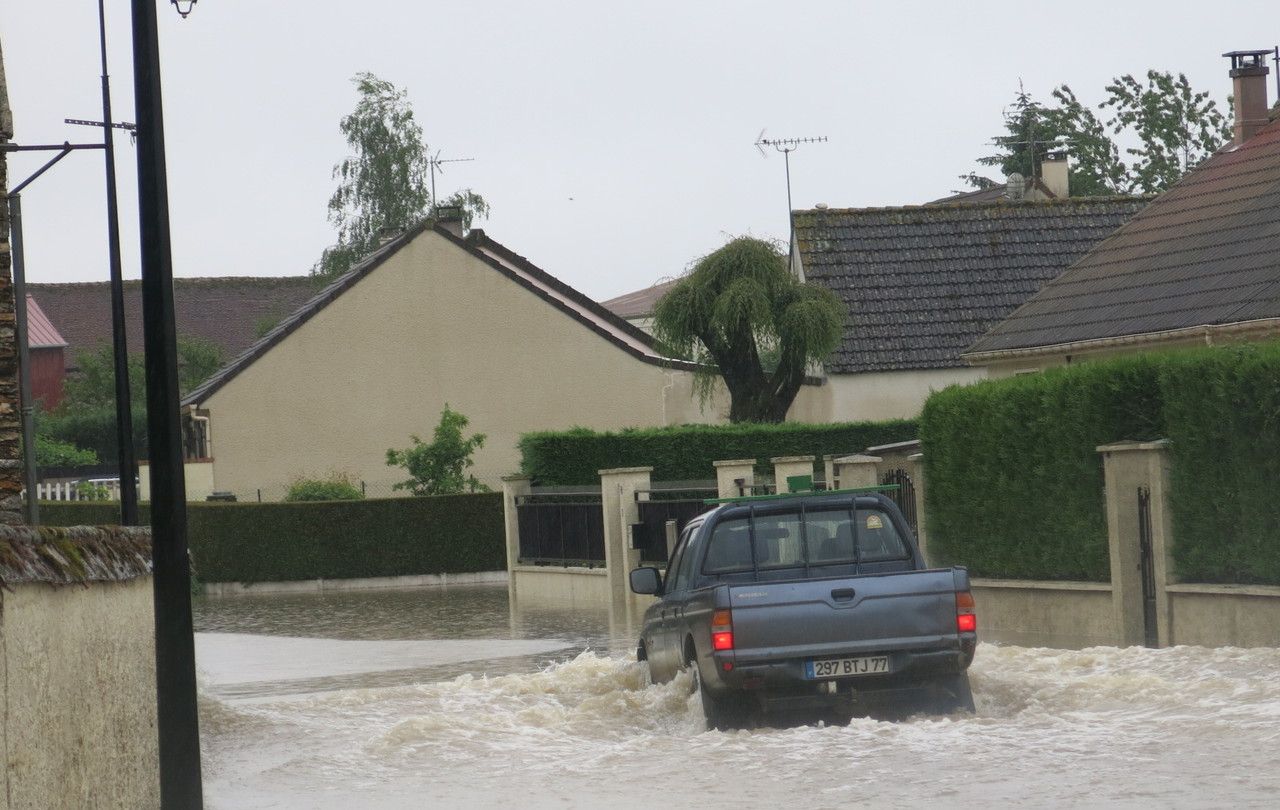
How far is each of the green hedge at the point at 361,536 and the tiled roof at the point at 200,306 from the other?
143 ft

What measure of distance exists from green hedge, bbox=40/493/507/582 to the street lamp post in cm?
3014

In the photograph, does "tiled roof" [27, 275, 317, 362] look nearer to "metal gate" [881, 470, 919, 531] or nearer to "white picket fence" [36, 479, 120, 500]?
"white picket fence" [36, 479, 120, 500]

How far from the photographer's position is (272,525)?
40.0 meters

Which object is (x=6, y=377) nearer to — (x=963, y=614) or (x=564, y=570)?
(x=963, y=614)

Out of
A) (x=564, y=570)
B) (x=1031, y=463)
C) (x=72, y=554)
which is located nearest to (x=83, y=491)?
(x=564, y=570)

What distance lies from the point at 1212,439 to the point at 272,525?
26.4m

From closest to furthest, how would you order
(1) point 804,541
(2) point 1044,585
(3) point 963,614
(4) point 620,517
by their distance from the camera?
(3) point 963,614, (1) point 804,541, (2) point 1044,585, (4) point 620,517

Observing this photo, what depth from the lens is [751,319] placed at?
36.9m

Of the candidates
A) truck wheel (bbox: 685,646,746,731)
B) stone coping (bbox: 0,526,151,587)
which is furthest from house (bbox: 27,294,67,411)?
stone coping (bbox: 0,526,151,587)

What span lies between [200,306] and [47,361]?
956 cm

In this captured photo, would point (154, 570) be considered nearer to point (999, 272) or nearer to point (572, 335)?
point (999, 272)

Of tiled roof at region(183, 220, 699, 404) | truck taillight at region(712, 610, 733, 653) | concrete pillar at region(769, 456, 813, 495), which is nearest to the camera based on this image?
truck taillight at region(712, 610, 733, 653)

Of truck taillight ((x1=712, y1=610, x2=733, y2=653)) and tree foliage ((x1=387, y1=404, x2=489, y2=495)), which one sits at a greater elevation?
tree foliage ((x1=387, y1=404, x2=489, y2=495))

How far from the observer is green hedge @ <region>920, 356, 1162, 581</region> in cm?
1894
